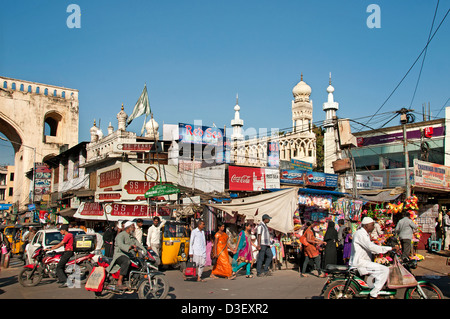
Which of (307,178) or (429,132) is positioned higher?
(429,132)

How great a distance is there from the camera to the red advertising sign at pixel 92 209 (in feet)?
57.2

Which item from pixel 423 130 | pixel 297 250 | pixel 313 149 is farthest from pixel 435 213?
pixel 313 149

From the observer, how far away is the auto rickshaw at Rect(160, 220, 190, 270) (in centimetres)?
1202

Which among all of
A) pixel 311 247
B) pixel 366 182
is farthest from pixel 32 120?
pixel 311 247

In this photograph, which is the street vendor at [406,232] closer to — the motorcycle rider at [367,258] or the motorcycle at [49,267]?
the motorcycle rider at [367,258]

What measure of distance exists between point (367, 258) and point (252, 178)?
37.1ft

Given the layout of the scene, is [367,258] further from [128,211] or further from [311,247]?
[128,211]

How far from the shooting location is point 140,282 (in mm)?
7324

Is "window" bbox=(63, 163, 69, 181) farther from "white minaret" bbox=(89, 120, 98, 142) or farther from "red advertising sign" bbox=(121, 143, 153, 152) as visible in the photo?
"red advertising sign" bbox=(121, 143, 153, 152)

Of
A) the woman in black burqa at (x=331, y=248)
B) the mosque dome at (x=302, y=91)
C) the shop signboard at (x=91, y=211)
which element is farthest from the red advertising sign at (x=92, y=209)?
the mosque dome at (x=302, y=91)

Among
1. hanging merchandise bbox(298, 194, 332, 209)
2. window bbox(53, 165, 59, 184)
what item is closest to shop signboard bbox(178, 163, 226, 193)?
hanging merchandise bbox(298, 194, 332, 209)

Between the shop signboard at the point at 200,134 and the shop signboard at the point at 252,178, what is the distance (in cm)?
701

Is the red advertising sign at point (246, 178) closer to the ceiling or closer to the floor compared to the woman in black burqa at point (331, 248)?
closer to the ceiling
